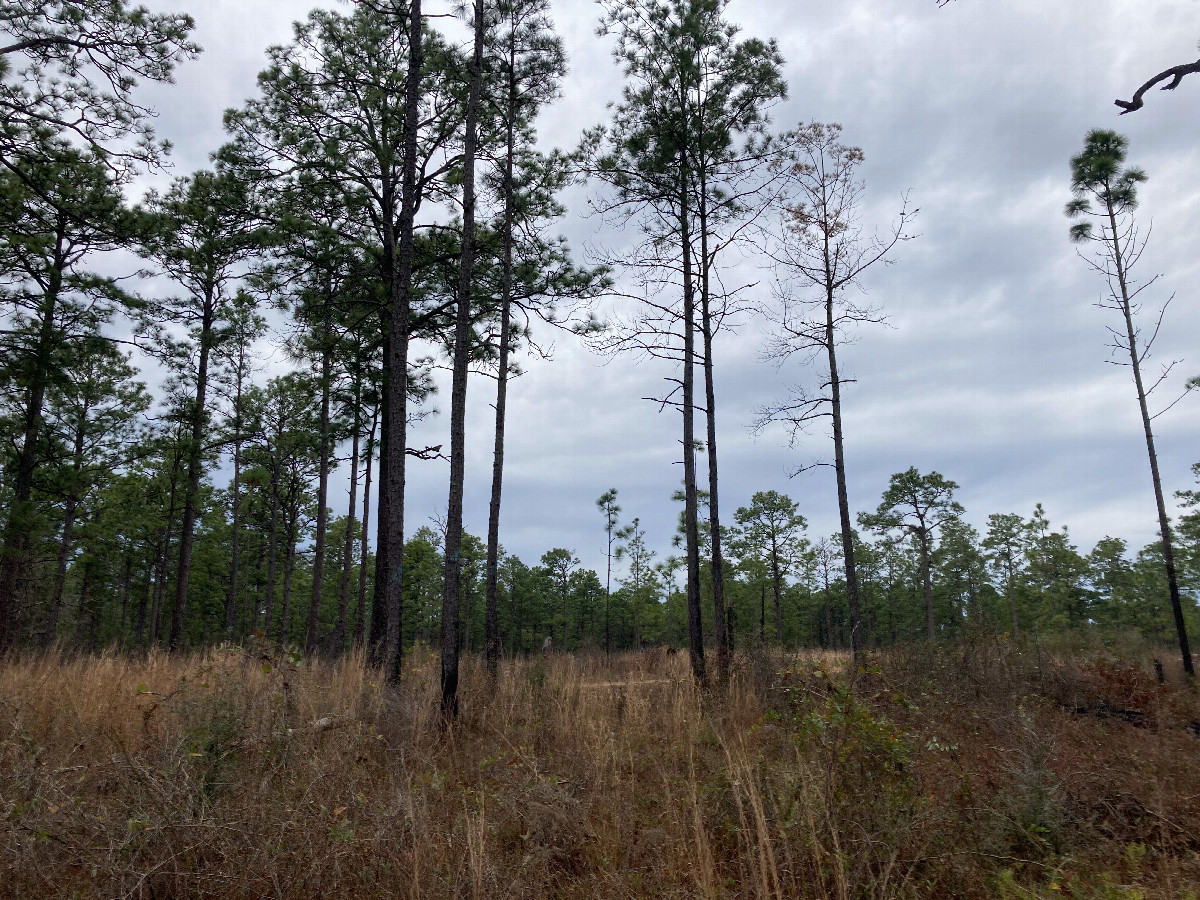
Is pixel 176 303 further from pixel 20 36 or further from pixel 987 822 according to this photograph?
pixel 987 822

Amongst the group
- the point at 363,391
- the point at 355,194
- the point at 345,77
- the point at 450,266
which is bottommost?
the point at 363,391

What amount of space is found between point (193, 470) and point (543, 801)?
15.0 metres

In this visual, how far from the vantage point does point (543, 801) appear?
14.4ft

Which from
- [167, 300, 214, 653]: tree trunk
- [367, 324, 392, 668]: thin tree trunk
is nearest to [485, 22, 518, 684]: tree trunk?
[367, 324, 392, 668]: thin tree trunk

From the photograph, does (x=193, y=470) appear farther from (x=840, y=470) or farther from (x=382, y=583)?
(x=840, y=470)

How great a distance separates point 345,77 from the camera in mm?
10367

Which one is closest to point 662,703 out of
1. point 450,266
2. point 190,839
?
point 190,839

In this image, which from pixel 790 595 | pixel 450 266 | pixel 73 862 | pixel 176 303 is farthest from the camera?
pixel 790 595

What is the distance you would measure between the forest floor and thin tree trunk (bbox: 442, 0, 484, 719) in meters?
0.38

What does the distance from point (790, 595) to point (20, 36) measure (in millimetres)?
47143

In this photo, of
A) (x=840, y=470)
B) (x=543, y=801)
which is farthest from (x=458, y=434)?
(x=840, y=470)

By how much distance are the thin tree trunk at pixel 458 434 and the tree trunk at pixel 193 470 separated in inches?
385

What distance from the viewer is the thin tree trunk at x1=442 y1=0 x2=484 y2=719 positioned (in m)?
7.56

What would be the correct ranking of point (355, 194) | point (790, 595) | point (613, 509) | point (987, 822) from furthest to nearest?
point (790, 595) → point (613, 509) → point (355, 194) → point (987, 822)
